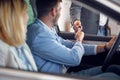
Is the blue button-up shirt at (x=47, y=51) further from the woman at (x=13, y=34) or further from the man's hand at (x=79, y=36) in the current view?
the man's hand at (x=79, y=36)

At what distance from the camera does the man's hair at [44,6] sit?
1968mm

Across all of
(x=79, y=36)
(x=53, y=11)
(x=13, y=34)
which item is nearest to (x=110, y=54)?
(x=79, y=36)

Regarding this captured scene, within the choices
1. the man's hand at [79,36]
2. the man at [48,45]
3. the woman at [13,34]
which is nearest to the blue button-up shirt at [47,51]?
the man at [48,45]

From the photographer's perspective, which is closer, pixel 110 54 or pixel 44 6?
pixel 44 6

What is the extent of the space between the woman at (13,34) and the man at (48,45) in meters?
0.13

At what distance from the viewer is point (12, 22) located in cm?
170

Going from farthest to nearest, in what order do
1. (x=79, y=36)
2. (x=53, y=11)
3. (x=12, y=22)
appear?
(x=79, y=36), (x=53, y=11), (x=12, y=22)

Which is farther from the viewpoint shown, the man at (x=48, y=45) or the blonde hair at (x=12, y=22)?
the man at (x=48, y=45)

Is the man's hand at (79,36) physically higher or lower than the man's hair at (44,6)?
lower

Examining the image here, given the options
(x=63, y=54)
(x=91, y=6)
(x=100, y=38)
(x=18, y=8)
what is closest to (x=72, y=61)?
(x=63, y=54)

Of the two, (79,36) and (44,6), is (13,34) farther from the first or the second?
(79,36)

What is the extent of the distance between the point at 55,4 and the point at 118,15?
756mm

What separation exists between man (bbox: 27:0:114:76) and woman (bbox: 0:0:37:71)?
0.13 meters

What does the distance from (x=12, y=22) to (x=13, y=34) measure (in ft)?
0.20
